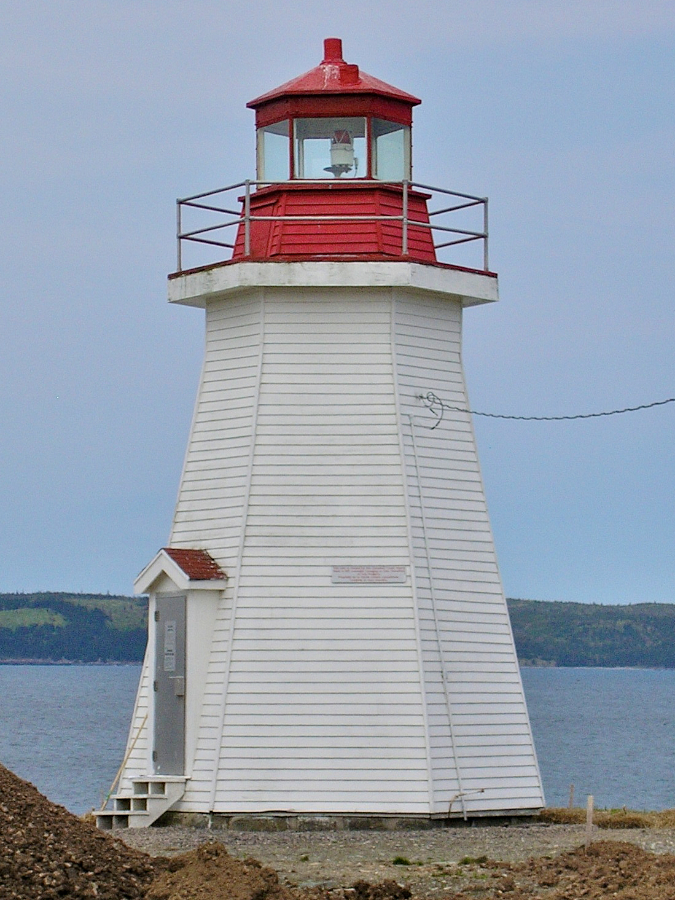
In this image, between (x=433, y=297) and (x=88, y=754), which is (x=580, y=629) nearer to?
(x=88, y=754)

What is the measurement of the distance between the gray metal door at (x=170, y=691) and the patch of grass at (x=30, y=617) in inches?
4761

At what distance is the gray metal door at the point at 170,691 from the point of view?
18.7m

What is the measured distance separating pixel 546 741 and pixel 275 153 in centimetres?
5616

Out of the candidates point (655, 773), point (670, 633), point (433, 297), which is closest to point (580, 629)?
point (670, 633)

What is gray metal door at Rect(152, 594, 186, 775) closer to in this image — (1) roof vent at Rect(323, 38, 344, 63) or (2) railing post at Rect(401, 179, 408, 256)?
(2) railing post at Rect(401, 179, 408, 256)

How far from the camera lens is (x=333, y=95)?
19.2 metres

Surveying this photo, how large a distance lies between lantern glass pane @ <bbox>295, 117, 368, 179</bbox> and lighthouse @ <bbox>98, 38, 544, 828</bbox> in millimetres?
20

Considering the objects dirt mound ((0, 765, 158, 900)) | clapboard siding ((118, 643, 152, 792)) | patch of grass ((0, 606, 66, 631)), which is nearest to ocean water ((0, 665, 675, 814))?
patch of grass ((0, 606, 66, 631))

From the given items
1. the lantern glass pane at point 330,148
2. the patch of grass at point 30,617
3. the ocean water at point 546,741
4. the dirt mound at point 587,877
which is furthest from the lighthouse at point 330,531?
the patch of grass at point 30,617

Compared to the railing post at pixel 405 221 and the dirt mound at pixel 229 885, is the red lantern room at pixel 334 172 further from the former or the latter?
the dirt mound at pixel 229 885

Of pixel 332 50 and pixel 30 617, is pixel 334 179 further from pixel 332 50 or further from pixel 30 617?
pixel 30 617

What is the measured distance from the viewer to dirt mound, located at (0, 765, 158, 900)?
13191mm

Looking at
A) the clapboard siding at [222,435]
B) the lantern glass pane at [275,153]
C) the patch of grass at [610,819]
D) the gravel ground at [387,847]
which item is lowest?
the gravel ground at [387,847]

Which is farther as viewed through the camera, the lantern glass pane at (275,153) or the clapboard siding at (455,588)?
the lantern glass pane at (275,153)
